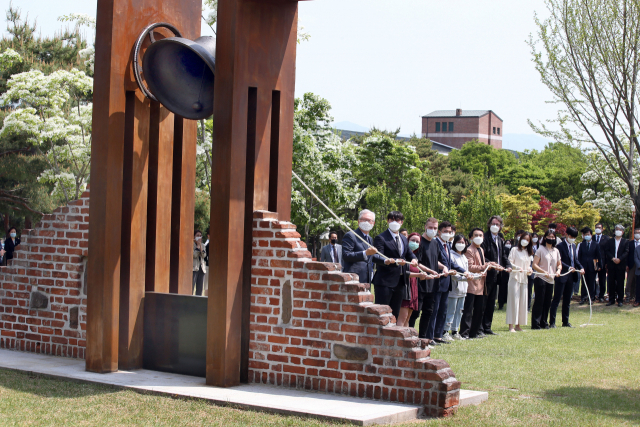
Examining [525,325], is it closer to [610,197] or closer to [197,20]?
[197,20]

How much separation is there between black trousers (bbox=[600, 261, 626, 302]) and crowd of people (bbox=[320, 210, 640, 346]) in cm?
330

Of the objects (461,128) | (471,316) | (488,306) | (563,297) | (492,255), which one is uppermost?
(461,128)

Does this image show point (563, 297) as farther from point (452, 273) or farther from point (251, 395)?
point (251, 395)

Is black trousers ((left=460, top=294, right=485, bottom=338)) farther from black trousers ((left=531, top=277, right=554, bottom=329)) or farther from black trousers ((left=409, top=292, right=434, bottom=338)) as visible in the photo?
black trousers ((left=531, top=277, right=554, bottom=329))

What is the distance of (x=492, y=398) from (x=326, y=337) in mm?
1792

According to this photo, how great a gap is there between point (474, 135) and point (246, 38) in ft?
344

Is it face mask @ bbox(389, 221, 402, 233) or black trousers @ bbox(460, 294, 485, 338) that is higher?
face mask @ bbox(389, 221, 402, 233)

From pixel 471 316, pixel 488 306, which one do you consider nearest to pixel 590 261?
pixel 488 306

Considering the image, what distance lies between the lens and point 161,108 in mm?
8180

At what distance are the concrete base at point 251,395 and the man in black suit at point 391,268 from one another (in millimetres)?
2520


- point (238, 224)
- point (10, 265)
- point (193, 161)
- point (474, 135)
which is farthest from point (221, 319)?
point (474, 135)

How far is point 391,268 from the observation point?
356 inches

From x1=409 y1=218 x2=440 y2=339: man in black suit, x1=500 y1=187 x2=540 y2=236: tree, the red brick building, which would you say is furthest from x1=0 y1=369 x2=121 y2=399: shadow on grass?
the red brick building

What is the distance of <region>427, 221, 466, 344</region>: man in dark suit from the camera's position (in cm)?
1113
